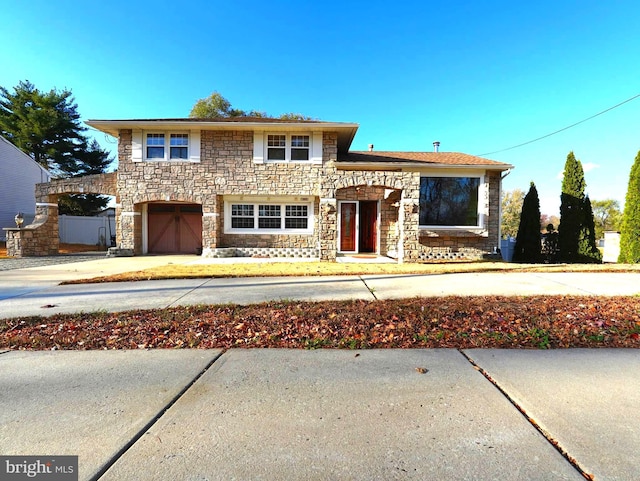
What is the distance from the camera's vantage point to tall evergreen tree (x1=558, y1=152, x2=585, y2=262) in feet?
40.0

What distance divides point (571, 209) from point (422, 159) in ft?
19.8

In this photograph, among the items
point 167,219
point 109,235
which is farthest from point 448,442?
point 109,235

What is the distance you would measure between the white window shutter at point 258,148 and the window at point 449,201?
6625 mm

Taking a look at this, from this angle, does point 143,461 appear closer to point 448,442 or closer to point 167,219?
point 448,442

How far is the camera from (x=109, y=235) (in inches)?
795

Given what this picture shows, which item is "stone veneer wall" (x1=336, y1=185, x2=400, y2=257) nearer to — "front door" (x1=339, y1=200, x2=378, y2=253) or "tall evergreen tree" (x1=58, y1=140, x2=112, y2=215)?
"front door" (x1=339, y1=200, x2=378, y2=253)

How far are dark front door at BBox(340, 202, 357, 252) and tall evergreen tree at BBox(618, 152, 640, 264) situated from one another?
10.2m

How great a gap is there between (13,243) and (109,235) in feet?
24.9

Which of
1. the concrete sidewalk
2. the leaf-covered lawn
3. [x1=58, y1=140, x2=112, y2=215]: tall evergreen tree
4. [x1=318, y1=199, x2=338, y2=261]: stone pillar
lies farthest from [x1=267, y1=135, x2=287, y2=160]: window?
[x1=58, y1=140, x2=112, y2=215]: tall evergreen tree

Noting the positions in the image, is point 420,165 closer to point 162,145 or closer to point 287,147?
point 287,147

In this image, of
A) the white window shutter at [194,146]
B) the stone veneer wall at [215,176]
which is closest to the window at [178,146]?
the white window shutter at [194,146]

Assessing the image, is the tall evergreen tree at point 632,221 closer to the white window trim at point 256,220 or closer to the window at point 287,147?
the white window trim at point 256,220

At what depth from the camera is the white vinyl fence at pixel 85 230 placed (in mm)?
20000

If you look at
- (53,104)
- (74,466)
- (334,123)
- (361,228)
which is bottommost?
(74,466)
